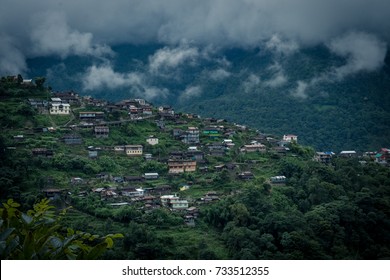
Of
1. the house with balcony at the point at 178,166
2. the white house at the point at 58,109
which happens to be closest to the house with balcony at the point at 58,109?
the white house at the point at 58,109

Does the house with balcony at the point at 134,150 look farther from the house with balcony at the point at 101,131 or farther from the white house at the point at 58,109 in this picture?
the white house at the point at 58,109

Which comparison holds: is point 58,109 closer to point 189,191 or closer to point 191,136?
point 191,136

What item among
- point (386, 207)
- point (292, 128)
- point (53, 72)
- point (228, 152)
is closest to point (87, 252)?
point (386, 207)

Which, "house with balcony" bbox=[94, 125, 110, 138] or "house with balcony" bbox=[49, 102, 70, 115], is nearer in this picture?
"house with balcony" bbox=[94, 125, 110, 138]

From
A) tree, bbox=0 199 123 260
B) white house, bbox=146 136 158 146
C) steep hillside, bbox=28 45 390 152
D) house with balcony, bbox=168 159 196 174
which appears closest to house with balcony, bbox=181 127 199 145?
white house, bbox=146 136 158 146

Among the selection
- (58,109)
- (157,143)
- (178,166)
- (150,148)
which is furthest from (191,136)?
(58,109)

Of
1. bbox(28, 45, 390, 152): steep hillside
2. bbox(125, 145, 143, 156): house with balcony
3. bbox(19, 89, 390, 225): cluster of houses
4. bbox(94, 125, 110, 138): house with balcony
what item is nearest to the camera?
bbox(19, 89, 390, 225): cluster of houses

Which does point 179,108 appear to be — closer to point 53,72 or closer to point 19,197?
point 53,72

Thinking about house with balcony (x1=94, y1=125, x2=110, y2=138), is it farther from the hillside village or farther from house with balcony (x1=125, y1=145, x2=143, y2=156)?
house with balcony (x1=125, y1=145, x2=143, y2=156)
